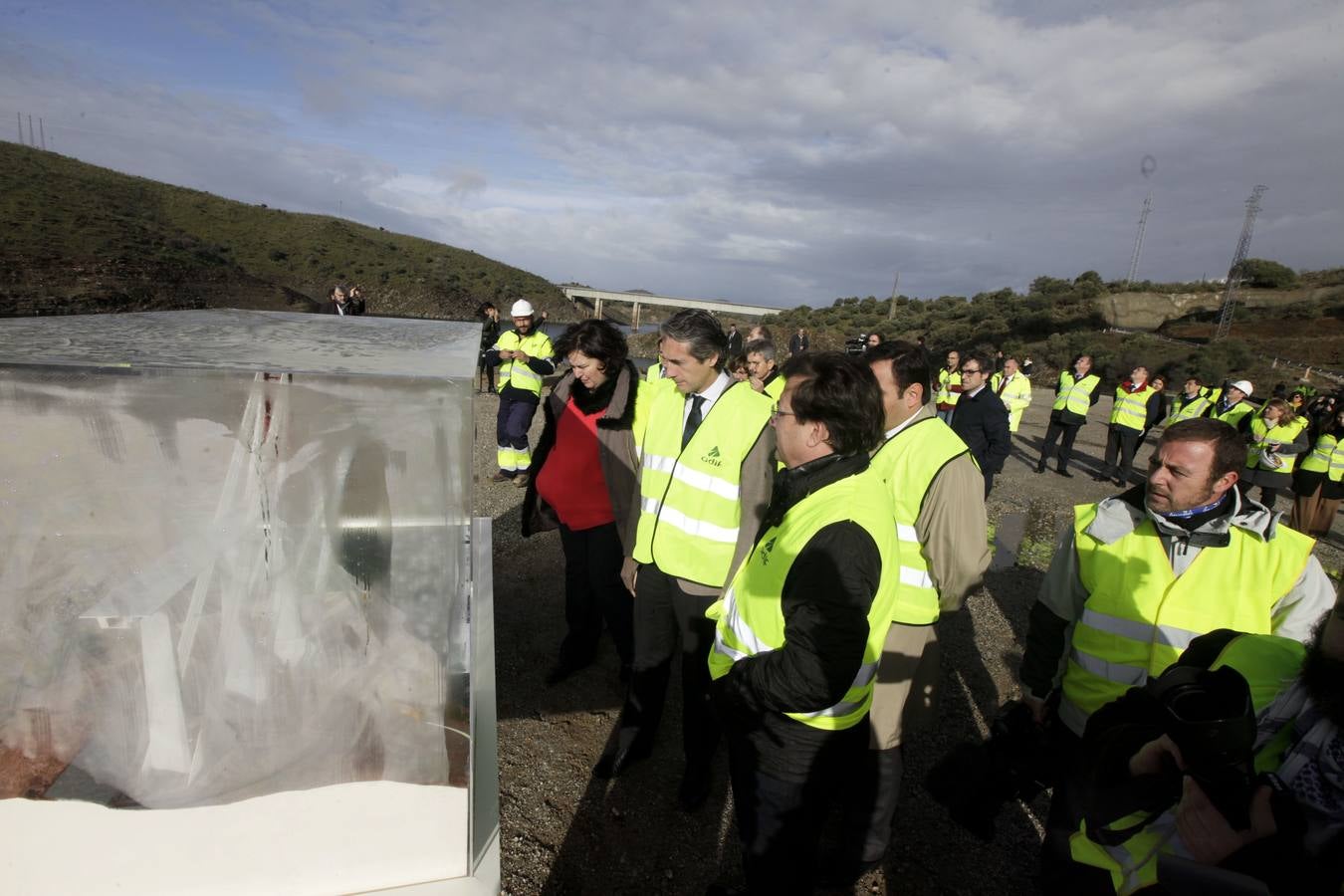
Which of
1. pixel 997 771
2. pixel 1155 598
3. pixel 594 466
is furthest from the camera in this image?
pixel 594 466

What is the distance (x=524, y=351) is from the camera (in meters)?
6.36

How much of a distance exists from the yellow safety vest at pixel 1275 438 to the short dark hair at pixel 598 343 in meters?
7.51

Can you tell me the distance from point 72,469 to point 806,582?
4.29 ft

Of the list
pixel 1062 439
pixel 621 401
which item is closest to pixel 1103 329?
pixel 1062 439

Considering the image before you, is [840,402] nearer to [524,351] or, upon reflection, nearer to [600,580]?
[600,580]

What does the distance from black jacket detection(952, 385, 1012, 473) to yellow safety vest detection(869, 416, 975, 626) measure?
12.5 feet

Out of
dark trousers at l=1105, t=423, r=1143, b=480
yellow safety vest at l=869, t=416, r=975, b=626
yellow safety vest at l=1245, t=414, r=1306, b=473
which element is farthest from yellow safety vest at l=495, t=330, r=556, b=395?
dark trousers at l=1105, t=423, r=1143, b=480

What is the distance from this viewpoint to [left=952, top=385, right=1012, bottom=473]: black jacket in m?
5.64

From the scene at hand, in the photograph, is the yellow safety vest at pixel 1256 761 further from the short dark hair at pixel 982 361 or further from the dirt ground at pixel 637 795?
the short dark hair at pixel 982 361

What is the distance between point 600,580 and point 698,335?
1.29m

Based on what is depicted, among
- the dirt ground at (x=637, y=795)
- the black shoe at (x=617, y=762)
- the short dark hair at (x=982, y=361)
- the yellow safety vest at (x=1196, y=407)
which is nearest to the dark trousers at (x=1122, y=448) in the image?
the yellow safety vest at (x=1196, y=407)

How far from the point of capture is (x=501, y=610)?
157 inches

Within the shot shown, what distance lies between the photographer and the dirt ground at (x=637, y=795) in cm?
229

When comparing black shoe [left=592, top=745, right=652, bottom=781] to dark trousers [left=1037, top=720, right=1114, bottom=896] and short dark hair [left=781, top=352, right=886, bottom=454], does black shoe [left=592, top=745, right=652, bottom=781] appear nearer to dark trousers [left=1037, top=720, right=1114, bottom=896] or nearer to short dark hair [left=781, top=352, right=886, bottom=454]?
dark trousers [left=1037, top=720, right=1114, bottom=896]
